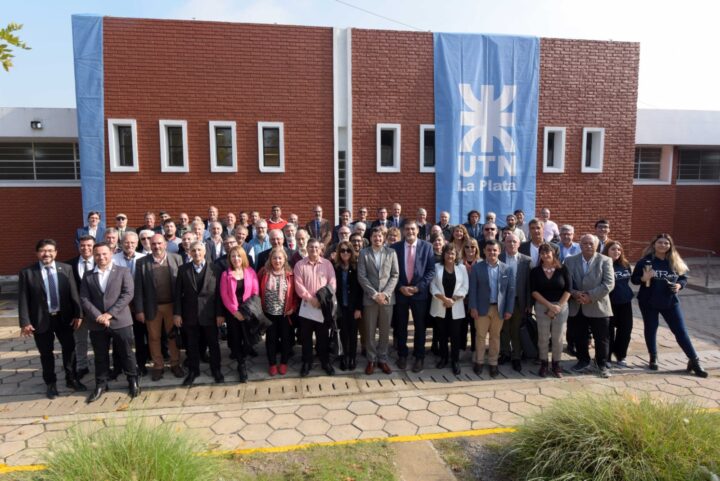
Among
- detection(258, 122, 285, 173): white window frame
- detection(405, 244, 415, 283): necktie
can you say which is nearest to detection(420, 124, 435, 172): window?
detection(258, 122, 285, 173): white window frame

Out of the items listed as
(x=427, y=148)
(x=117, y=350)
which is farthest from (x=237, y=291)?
(x=427, y=148)

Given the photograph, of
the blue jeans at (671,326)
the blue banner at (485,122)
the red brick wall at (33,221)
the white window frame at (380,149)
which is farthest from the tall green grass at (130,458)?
the red brick wall at (33,221)

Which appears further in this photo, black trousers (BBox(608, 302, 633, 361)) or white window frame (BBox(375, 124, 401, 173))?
white window frame (BBox(375, 124, 401, 173))

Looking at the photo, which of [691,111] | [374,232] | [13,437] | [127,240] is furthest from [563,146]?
[13,437]

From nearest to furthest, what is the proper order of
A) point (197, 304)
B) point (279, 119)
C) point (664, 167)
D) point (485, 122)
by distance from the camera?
point (197, 304)
point (279, 119)
point (485, 122)
point (664, 167)

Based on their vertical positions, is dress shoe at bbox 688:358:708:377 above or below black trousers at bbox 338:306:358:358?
below

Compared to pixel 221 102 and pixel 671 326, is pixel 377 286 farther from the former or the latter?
Result: pixel 221 102

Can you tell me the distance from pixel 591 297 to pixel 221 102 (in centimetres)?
868

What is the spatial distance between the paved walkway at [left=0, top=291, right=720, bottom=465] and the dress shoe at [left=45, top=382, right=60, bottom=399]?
83 millimetres

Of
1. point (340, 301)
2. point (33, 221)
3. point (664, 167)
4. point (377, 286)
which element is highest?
point (664, 167)

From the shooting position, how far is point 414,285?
19.5 feet

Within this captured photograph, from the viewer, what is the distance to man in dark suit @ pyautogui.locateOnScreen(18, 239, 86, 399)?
5.26m

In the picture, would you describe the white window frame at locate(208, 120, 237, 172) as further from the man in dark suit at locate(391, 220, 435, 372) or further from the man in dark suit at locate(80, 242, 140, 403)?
the man in dark suit at locate(391, 220, 435, 372)

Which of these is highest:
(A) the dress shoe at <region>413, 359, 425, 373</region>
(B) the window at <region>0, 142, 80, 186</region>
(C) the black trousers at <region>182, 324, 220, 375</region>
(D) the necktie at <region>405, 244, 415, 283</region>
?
(B) the window at <region>0, 142, 80, 186</region>
